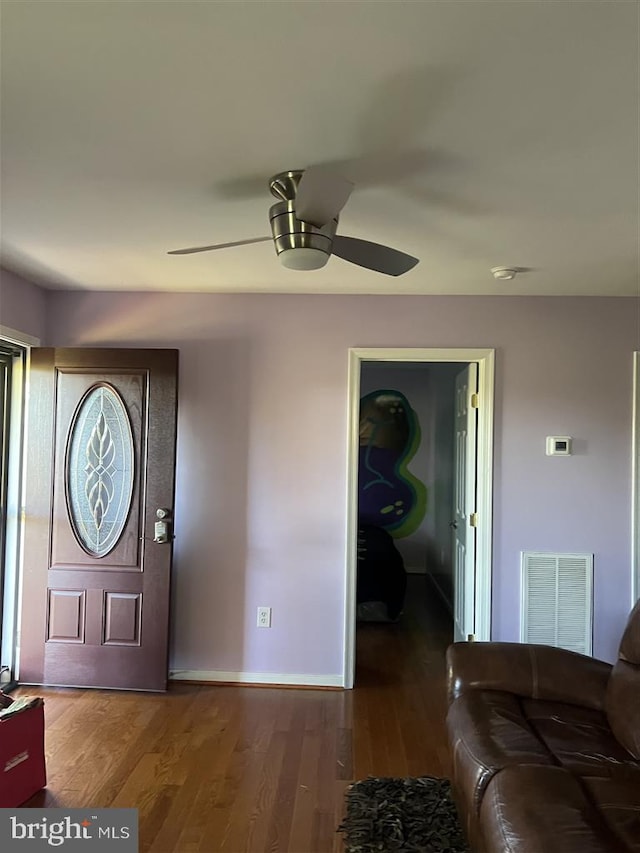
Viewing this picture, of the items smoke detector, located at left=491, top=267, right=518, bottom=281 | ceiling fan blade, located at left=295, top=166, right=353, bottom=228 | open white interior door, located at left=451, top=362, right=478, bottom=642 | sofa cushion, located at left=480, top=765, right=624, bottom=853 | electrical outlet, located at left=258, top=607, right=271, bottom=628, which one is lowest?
electrical outlet, located at left=258, top=607, right=271, bottom=628

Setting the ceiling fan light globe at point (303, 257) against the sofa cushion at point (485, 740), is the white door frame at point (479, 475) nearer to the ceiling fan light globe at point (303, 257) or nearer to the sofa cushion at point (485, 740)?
the sofa cushion at point (485, 740)

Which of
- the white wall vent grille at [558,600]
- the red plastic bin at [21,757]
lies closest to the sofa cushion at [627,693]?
the white wall vent grille at [558,600]

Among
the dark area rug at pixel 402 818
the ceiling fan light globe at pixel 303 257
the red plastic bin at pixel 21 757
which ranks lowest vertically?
the dark area rug at pixel 402 818

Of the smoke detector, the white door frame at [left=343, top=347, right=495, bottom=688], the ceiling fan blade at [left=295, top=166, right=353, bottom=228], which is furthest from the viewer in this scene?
the white door frame at [left=343, top=347, right=495, bottom=688]

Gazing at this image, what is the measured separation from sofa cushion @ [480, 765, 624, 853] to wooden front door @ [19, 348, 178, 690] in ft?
7.23

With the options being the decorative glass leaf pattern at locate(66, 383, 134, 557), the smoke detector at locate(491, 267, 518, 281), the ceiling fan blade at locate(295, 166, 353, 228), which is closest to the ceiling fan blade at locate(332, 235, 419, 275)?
the ceiling fan blade at locate(295, 166, 353, 228)

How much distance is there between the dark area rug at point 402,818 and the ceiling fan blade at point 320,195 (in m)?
2.14

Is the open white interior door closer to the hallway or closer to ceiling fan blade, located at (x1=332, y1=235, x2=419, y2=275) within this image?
the hallway

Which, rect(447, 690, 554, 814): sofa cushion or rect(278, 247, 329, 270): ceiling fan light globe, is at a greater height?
rect(278, 247, 329, 270): ceiling fan light globe

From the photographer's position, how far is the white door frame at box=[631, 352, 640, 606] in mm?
3488

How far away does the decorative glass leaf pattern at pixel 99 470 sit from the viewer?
3539mm

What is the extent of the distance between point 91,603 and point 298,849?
74.8 inches

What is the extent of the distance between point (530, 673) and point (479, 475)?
1.36m

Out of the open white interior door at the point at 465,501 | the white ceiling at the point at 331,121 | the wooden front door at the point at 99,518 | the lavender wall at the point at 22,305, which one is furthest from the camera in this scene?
the open white interior door at the point at 465,501
